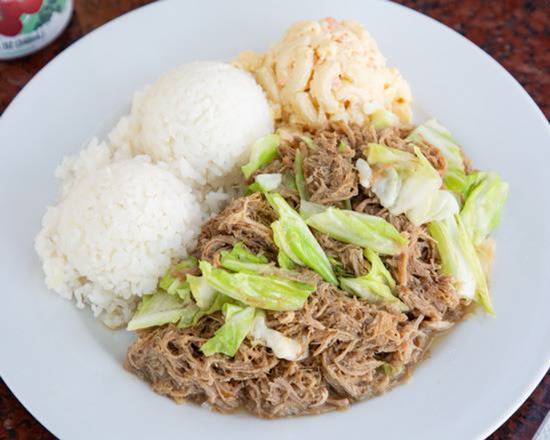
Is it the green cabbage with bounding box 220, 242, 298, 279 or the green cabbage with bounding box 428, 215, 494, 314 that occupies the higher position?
the green cabbage with bounding box 220, 242, 298, 279

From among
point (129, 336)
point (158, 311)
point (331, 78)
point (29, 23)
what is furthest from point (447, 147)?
point (29, 23)

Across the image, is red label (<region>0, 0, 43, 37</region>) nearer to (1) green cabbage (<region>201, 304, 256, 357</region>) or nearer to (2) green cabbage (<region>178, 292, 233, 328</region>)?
(2) green cabbage (<region>178, 292, 233, 328</region>)

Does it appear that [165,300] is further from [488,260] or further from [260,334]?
[488,260]

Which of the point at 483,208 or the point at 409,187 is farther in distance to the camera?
the point at 483,208

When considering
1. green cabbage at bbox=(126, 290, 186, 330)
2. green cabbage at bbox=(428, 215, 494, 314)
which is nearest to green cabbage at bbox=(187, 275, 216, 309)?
green cabbage at bbox=(126, 290, 186, 330)

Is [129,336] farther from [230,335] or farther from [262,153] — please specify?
[262,153]
